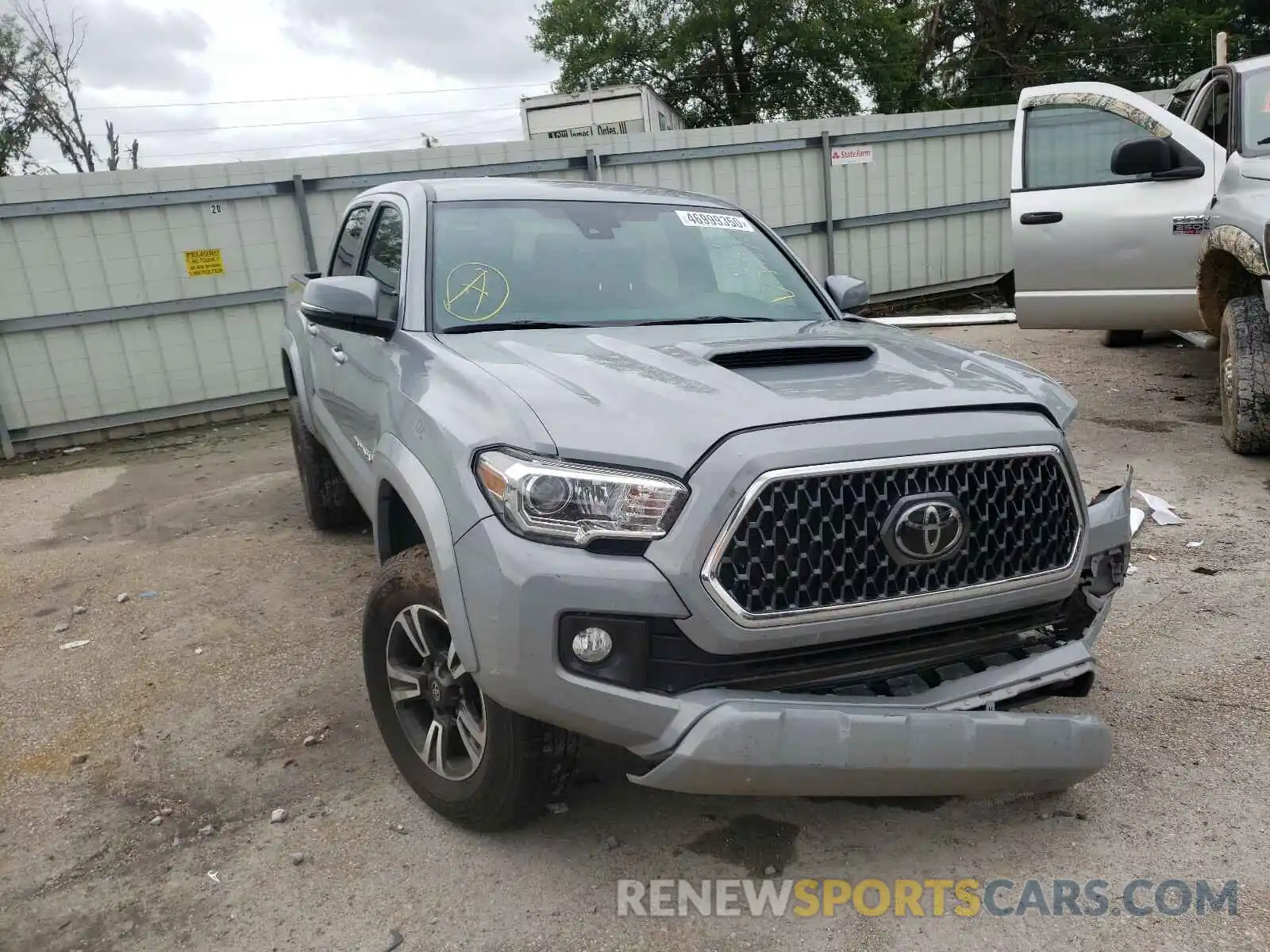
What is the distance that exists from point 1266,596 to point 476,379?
322cm

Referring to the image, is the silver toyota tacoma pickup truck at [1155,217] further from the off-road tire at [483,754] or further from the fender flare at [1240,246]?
the off-road tire at [483,754]

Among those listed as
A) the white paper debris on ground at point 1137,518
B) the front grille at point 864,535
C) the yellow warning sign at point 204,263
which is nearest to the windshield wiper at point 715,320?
the front grille at point 864,535

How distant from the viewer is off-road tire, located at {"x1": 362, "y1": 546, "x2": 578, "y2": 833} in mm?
2303

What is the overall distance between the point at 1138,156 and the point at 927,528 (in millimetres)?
4173

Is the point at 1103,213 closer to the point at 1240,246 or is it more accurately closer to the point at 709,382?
the point at 1240,246

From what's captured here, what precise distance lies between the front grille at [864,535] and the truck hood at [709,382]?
5.9 inches

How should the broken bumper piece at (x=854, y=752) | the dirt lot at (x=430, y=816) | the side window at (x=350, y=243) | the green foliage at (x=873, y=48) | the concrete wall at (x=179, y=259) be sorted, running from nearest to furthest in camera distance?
the broken bumper piece at (x=854, y=752) < the dirt lot at (x=430, y=816) < the side window at (x=350, y=243) < the concrete wall at (x=179, y=259) < the green foliage at (x=873, y=48)

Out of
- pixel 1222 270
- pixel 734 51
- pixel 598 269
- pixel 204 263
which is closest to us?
pixel 598 269

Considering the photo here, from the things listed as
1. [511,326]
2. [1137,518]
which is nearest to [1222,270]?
[1137,518]

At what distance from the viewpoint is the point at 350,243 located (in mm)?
4422

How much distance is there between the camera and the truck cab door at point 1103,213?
5.75m

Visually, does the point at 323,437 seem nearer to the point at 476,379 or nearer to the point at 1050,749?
the point at 476,379

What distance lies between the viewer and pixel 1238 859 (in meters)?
2.34

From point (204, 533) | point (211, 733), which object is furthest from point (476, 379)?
point (204, 533)
